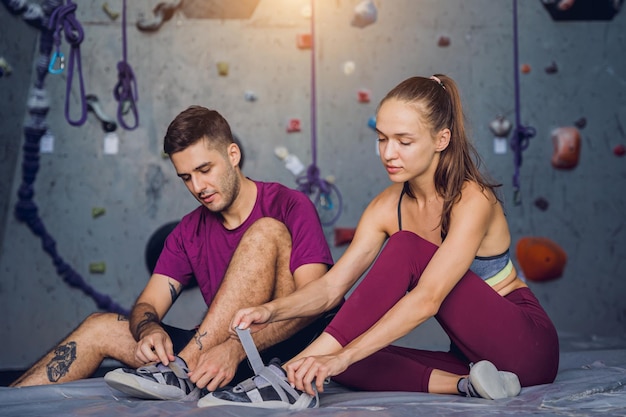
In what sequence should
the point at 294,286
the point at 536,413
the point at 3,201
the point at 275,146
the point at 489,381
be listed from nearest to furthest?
the point at 536,413 → the point at 489,381 → the point at 294,286 → the point at 3,201 → the point at 275,146

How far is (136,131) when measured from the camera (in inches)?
148

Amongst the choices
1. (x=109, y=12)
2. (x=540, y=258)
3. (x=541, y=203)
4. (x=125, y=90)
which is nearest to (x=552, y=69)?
(x=541, y=203)

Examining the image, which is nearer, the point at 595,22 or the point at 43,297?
the point at 43,297

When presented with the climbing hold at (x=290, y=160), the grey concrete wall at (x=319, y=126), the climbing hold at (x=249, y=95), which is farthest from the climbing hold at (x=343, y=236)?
the climbing hold at (x=249, y=95)

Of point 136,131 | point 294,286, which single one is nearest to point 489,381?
point 294,286

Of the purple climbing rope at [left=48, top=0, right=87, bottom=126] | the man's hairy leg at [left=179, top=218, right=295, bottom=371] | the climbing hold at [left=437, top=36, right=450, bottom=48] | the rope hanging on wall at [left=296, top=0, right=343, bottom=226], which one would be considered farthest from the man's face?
the climbing hold at [left=437, top=36, right=450, bottom=48]

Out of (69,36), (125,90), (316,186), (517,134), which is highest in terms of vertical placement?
(69,36)

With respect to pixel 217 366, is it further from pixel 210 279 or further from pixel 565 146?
pixel 565 146

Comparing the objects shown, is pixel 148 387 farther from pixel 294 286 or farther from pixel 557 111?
pixel 557 111

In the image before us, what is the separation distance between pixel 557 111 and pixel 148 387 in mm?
3020

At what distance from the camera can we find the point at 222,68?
3.76 metres

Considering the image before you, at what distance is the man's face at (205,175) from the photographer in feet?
6.77

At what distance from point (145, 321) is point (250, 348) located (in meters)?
0.48

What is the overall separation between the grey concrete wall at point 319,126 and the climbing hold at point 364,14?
0.15ft
